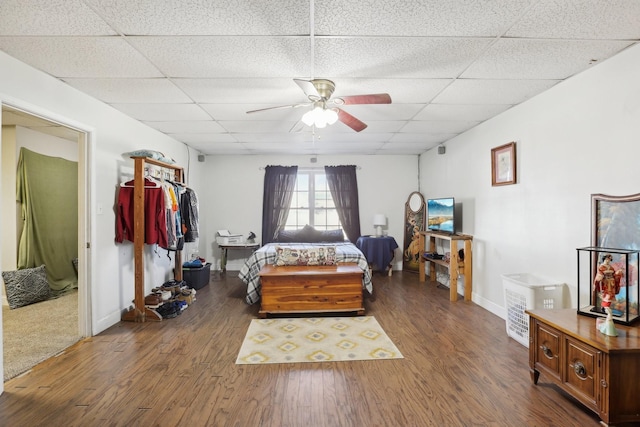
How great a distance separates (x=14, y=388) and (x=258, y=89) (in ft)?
9.73

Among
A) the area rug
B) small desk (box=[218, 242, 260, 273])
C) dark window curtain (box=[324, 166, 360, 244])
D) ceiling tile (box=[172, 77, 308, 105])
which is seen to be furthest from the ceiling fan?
small desk (box=[218, 242, 260, 273])

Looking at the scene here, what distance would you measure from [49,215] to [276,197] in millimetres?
3561

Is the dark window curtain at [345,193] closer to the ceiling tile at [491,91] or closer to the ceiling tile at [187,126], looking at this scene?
the ceiling tile at [187,126]

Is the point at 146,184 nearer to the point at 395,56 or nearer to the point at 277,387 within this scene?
the point at 277,387

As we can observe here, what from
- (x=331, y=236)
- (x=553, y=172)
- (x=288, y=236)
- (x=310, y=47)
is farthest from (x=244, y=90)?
(x=331, y=236)

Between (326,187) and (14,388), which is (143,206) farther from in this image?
(326,187)

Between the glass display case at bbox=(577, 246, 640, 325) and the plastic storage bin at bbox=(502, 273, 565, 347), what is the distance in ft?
1.48

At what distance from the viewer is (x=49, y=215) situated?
15.2 feet

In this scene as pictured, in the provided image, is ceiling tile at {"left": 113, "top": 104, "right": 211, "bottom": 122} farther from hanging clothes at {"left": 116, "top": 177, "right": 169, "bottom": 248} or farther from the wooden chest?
the wooden chest

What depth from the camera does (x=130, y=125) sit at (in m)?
3.83

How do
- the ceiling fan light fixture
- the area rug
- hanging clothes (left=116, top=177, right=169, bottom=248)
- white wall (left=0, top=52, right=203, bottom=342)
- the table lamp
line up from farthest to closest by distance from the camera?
the table lamp, hanging clothes (left=116, top=177, right=169, bottom=248), the area rug, the ceiling fan light fixture, white wall (left=0, top=52, right=203, bottom=342)

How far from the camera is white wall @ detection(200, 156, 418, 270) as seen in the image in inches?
252

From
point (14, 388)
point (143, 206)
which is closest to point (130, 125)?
point (143, 206)

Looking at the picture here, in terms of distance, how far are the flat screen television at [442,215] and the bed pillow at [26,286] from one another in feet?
19.0
